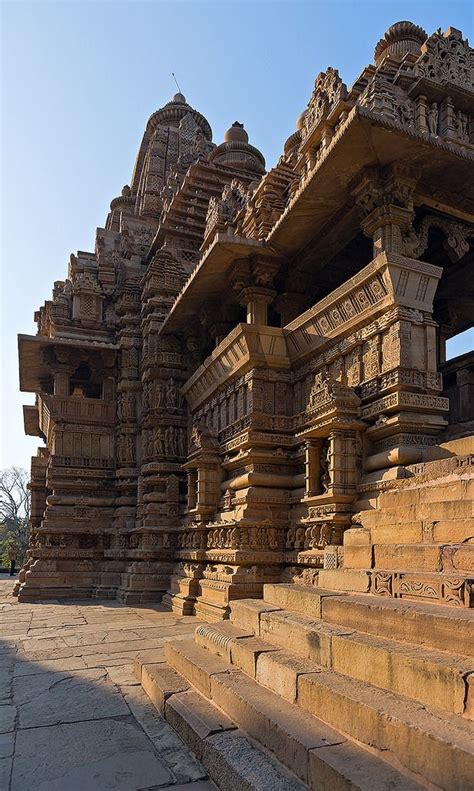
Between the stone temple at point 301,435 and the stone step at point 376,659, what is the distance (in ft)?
0.05

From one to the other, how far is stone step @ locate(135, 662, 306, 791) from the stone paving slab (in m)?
0.08

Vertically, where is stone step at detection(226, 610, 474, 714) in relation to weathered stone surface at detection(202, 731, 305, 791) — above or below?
above

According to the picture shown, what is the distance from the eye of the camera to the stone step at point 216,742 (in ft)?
8.76

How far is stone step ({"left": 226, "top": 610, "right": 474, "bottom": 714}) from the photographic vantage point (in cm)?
244

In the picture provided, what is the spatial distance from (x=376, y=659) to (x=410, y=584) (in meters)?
0.72

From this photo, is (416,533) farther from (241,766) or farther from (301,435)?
(301,435)

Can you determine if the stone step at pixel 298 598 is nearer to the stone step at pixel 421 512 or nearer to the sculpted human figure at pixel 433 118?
the stone step at pixel 421 512

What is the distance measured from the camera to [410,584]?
3.48 m

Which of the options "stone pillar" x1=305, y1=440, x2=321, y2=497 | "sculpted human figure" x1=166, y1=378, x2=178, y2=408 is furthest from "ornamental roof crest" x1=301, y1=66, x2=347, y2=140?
"sculpted human figure" x1=166, y1=378, x2=178, y2=408

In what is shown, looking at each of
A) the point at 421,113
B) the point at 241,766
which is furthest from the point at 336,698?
the point at 421,113

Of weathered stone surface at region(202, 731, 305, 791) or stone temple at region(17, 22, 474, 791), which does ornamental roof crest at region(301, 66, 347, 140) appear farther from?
weathered stone surface at region(202, 731, 305, 791)

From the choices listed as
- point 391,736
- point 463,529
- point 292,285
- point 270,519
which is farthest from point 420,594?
point 292,285

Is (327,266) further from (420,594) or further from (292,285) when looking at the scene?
(420,594)

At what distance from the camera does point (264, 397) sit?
9.04m
